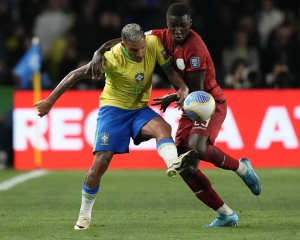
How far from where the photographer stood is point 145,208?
10430mm

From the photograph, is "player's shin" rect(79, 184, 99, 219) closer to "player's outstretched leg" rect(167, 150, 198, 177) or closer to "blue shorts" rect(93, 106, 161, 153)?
"blue shorts" rect(93, 106, 161, 153)

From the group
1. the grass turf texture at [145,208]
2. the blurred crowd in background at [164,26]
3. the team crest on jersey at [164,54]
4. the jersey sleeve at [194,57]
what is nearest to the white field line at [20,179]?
the grass turf texture at [145,208]

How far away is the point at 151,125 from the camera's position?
27.6 ft

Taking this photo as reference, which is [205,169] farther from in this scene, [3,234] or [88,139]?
[3,234]

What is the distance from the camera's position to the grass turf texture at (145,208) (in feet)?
27.0

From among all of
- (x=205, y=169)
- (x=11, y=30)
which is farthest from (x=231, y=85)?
(x=11, y=30)

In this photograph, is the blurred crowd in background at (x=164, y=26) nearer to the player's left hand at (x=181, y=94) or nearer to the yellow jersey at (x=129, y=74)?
the yellow jersey at (x=129, y=74)

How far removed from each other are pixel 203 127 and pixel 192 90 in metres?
0.37

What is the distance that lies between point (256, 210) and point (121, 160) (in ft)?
18.7

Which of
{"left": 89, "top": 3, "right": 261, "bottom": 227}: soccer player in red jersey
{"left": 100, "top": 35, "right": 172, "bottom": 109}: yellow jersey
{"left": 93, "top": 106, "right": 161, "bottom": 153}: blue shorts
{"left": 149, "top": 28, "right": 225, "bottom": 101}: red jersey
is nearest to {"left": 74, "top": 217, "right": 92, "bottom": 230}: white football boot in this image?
{"left": 93, "top": 106, "right": 161, "bottom": 153}: blue shorts

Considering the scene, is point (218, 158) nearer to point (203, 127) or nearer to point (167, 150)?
point (203, 127)

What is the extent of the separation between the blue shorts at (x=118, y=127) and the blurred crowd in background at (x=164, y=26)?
7.58m

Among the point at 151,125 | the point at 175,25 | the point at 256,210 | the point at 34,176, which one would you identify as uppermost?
the point at 175,25

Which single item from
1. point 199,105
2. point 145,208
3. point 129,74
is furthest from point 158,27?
point 199,105
